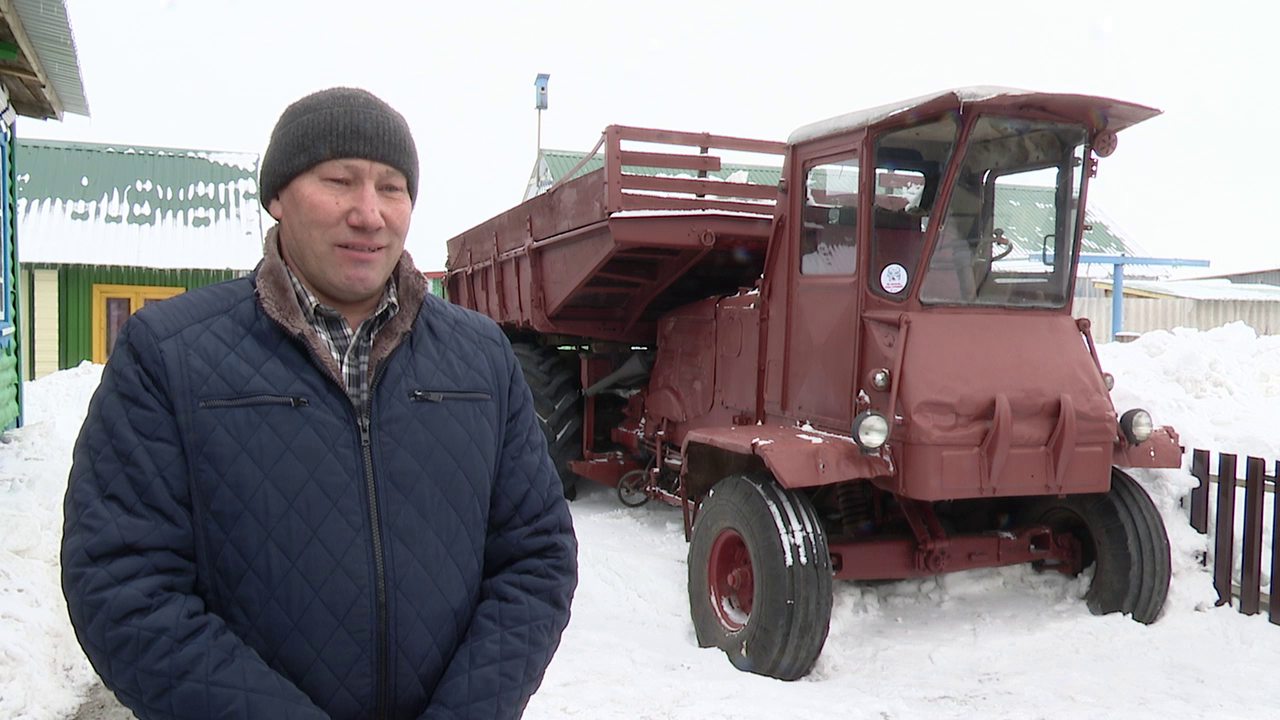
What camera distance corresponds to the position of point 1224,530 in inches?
213

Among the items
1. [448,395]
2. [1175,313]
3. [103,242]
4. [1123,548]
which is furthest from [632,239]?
[1175,313]

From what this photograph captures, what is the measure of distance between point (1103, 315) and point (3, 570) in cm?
2291

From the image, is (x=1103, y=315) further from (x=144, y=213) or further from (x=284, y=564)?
(x=284, y=564)

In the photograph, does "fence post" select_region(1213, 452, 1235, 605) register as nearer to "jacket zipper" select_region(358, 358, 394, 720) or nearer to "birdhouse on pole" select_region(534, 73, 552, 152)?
"jacket zipper" select_region(358, 358, 394, 720)

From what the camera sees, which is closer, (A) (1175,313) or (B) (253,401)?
(B) (253,401)

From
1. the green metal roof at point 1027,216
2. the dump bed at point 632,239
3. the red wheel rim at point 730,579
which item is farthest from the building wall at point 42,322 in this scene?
the green metal roof at point 1027,216

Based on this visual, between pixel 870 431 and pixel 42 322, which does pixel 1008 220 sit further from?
pixel 42 322

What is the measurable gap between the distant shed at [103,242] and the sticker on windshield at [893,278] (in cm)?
1297

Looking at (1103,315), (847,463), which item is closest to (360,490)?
(847,463)

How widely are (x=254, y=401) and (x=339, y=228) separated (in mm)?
342

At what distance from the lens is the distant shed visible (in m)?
15.8

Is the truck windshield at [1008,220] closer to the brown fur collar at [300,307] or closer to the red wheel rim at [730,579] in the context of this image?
the red wheel rim at [730,579]

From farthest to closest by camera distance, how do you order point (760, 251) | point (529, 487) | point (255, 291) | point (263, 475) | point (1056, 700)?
point (760, 251) → point (1056, 700) → point (529, 487) → point (255, 291) → point (263, 475)

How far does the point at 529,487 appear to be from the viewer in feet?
6.52
